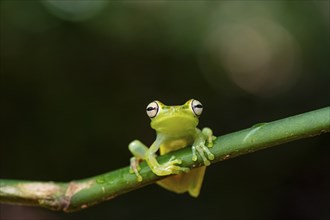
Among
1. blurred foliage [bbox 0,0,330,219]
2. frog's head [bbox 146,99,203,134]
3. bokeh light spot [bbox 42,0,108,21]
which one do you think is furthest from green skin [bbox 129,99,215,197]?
bokeh light spot [bbox 42,0,108,21]

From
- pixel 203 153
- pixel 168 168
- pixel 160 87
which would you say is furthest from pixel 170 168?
pixel 160 87

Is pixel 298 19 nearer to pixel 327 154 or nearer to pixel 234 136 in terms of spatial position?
pixel 327 154

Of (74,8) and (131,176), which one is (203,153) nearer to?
(131,176)

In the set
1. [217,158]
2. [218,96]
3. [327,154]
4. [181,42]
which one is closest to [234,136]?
[217,158]

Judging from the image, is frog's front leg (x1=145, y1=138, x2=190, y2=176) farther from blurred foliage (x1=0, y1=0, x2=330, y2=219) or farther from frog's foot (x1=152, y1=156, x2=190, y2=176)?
blurred foliage (x1=0, y1=0, x2=330, y2=219)

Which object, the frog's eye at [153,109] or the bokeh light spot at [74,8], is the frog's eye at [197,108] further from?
the bokeh light spot at [74,8]

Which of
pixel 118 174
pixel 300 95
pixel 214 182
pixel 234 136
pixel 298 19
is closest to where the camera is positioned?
pixel 234 136
